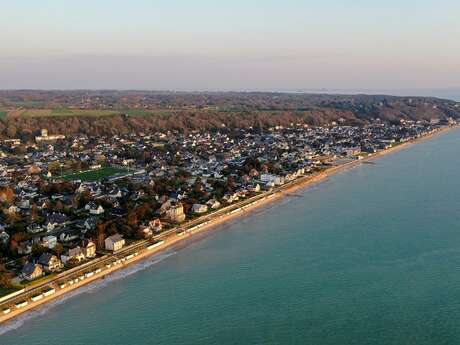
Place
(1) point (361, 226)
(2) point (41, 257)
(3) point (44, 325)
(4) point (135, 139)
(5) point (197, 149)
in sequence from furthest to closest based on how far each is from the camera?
(4) point (135, 139) < (5) point (197, 149) < (1) point (361, 226) < (2) point (41, 257) < (3) point (44, 325)

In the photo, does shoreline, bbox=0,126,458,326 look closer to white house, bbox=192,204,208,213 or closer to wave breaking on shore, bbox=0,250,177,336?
wave breaking on shore, bbox=0,250,177,336

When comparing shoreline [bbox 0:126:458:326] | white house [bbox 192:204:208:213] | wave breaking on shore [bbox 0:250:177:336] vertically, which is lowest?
wave breaking on shore [bbox 0:250:177:336]

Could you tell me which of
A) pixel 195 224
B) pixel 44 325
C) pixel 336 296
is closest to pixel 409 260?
pixel 336 296

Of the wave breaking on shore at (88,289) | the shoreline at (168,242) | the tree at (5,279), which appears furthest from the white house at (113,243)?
the tree at (5,279)

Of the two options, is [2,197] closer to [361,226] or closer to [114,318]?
[114,318]

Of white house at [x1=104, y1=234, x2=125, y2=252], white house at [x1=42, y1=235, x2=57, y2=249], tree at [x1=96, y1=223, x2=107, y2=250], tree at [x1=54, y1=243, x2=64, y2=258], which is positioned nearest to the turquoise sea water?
white house at [x1=104, y1=234, x2=125, y2=252]

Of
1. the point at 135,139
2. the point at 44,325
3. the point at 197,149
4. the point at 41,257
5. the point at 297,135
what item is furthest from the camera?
the point at 297,135
